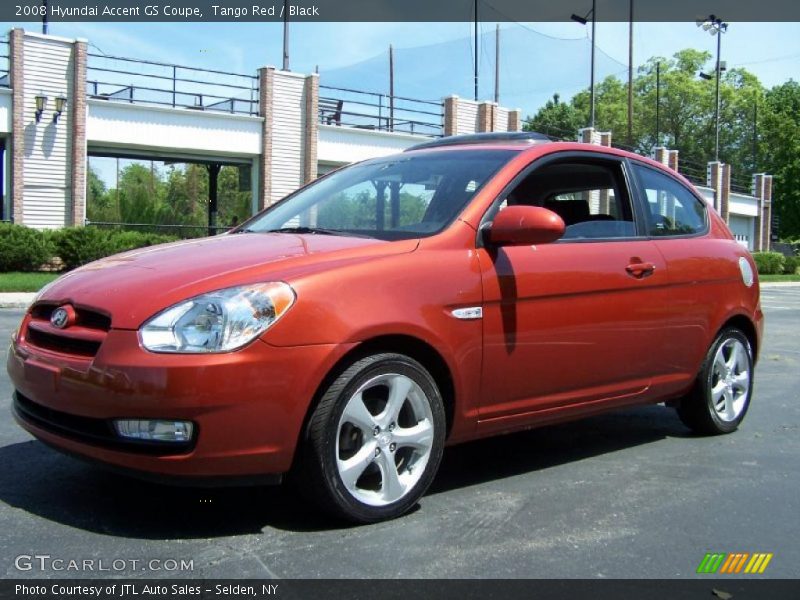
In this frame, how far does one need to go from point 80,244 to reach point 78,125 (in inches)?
206

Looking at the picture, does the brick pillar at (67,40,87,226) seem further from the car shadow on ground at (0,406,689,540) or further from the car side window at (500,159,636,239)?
the car side window at (500,159,636,239)

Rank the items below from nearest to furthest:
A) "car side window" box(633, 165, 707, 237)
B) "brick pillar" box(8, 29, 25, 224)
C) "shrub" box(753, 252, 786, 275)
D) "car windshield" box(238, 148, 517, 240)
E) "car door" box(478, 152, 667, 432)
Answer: "car door" box(478, 152, 667, 432)
"car windshield" box(238, 148, 517, 240)
"car side window" box(633, 165, 707, 237)
"brick pillar" box(8, 29, 25, 224)
"shrub" box(753, 252, 786, 275)

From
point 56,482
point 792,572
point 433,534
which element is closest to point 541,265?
point 433,534

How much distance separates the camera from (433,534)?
11.5 feet

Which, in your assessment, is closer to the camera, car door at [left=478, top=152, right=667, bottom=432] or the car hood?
the car hood

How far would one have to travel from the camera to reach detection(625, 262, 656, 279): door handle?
469 centimetres

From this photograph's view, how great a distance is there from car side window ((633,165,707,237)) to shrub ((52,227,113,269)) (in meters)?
18.1

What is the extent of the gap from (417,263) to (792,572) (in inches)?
76.9

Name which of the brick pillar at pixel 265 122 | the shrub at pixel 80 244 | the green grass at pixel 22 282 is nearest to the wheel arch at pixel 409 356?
the green grass at pixel 22 282

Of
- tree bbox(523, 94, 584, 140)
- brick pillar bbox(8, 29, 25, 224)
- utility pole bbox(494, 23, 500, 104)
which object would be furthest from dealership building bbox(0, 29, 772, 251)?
tree bbox(523, 94, 584, 140)

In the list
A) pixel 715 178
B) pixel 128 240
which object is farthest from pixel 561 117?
pixel 128 240

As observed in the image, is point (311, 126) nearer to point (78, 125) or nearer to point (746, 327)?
point (78, 125)
